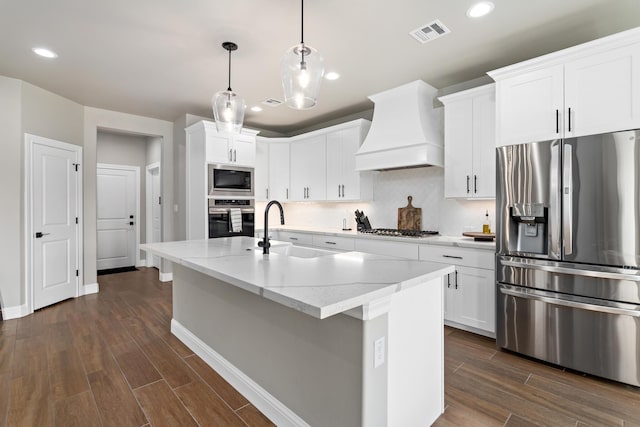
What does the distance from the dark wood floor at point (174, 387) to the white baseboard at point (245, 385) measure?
5cm

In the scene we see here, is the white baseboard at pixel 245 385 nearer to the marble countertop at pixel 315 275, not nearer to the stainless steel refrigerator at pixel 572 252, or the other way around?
A: the marble countertop at pixel 315 275

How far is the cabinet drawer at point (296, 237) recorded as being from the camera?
183 inches

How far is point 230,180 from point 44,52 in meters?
2.36

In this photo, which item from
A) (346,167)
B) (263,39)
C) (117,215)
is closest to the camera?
(263,39)

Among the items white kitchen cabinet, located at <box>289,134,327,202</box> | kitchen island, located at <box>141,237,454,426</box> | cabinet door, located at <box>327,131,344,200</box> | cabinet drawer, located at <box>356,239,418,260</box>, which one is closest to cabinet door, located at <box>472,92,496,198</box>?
cabinet drawer, located at <box>356,239,418,260</box>

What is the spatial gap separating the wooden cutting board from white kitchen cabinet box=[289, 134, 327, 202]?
1.24 m

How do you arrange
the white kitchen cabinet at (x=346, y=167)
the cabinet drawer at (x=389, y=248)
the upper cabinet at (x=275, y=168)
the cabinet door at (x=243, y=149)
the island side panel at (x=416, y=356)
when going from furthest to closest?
the upper cabinet at (x=275, y=168) < the cabinet door at (x=243, y=149) < the white kitchen cabinet at (x=346, y=167) < the cabinet drawer at (x=389, y=248) < the island side panel at (x=416, y=356)

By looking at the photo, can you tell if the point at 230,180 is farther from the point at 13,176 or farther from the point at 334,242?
the point at 13,176

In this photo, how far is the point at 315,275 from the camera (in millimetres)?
1561

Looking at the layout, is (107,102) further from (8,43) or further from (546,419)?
(546,419)

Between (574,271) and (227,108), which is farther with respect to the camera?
(227,108)

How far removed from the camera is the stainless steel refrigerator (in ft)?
7.16

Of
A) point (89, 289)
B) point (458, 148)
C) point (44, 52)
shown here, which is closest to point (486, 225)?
point (458, 148)

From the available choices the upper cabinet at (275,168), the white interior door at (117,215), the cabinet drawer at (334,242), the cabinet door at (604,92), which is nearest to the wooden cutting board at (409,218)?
the cabinet drawer at (334,242)
